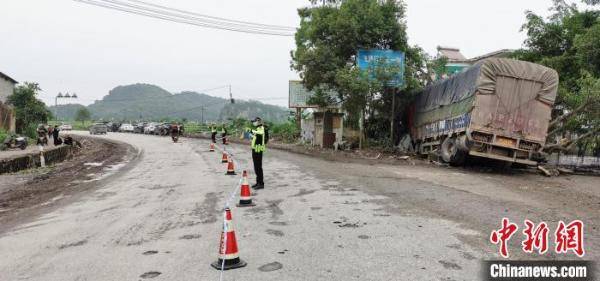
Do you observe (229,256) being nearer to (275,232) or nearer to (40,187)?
(275,232)

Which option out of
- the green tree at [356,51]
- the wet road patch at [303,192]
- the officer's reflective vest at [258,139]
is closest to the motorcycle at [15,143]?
the green tree at [356,51]

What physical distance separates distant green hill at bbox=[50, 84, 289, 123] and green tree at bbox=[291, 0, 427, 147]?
100919mm

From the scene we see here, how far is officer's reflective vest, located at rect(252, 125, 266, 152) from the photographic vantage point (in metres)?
10.4

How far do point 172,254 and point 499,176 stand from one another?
1189cm

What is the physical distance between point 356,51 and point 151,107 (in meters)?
139

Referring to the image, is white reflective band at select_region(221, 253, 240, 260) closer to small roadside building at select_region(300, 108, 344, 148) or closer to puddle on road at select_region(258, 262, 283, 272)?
puddle on road at select_region(258, 262, 283, 272)

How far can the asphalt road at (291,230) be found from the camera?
4.70 m

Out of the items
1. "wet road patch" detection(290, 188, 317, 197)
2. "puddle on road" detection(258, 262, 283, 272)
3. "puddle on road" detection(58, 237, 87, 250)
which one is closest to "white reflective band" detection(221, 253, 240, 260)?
"puddle on road" detection(258, 262, 283, 272)

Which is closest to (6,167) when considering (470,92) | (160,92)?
(470,92)

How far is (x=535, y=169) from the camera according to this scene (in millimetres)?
16422

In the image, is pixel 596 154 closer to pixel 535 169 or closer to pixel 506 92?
pixel 535 169

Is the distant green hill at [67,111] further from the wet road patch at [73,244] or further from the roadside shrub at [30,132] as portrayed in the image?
the wet road patch at [73,244]

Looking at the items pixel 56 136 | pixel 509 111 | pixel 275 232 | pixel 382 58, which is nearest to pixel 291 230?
pixel 275 232

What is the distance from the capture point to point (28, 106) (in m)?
36.0
